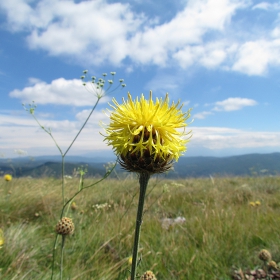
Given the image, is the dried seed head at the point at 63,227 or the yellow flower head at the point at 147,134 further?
the dried seed head at the point at 63,227

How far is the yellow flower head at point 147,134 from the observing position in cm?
200

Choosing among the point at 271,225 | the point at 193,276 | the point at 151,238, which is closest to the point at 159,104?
the point at 193,276

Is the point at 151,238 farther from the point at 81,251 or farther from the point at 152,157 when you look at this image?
the point at 152,157

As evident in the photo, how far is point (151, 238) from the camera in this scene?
16.3ft

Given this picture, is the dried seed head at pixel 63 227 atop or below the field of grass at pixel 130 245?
atop

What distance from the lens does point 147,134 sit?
2.11 metres

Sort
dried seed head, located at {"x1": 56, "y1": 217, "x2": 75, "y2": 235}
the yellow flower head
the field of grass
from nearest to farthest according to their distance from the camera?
the yellow flower head, dried seed head, located at {"x1": 56, "y1": 217, "x2": 75, "y2": 235}, the field of grass

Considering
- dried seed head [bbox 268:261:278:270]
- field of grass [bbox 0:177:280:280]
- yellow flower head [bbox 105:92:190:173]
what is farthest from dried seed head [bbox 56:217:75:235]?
dried seed head [bbox 268:261:278:270]

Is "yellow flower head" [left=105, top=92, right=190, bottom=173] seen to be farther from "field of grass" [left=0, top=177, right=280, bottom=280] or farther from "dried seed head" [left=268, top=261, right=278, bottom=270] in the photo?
"dried seed head" [left=268, top=261, right=278, bottom=270]

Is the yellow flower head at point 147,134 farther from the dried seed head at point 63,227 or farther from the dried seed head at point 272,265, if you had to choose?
the dried seed head at point 272,265

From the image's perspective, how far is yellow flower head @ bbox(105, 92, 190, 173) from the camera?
2.00 metres

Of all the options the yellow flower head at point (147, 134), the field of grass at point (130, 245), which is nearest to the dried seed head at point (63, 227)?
the field of grass at point (130, 245)

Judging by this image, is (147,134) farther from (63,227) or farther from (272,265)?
(272,265)

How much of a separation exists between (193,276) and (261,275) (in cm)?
92
